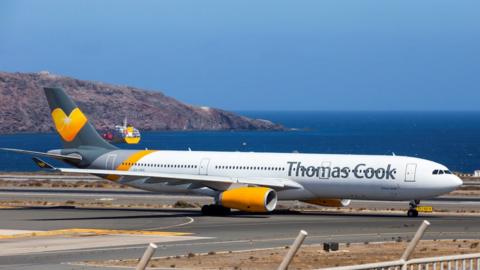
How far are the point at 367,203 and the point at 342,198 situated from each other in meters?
12.8

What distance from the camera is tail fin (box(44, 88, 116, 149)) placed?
62.4 metres

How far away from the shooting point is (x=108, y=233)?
42.8m

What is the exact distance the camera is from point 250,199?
52.7 meters

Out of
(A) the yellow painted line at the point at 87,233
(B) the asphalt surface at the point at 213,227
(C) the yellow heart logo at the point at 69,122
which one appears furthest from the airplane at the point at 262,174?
(A) the yellow painted line at the point at 87,233

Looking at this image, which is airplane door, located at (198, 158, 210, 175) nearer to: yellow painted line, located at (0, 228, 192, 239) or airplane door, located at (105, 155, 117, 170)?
airplane door, located at (105, 155, 117, 170)

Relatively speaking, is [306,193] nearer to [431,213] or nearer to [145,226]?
[431,213]

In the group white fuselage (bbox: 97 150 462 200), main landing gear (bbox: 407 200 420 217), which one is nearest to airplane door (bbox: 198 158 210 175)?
white fuselage (bbox: 97 150 462 200)

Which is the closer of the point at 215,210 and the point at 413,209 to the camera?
the point at 413,209

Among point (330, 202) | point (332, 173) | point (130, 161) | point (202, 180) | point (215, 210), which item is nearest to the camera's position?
point (332, 173)

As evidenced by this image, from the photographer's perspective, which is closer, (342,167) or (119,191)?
(342,167)

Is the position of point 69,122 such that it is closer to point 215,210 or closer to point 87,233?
point 215,210

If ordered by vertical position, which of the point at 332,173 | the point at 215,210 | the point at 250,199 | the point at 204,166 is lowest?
the point at 215,210

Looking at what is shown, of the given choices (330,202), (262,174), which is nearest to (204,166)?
(262,174)

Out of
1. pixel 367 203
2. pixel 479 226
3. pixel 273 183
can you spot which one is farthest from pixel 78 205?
pixel 479 226
